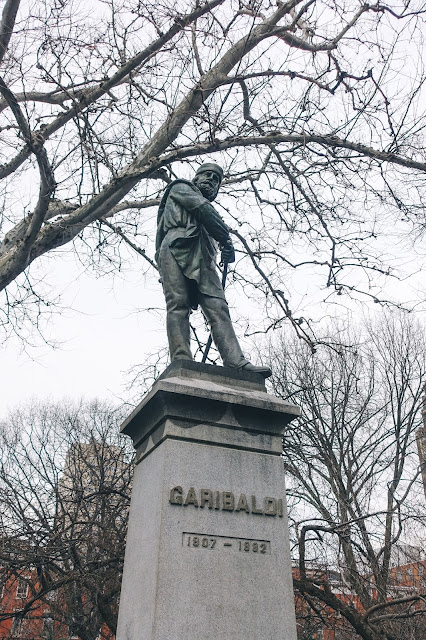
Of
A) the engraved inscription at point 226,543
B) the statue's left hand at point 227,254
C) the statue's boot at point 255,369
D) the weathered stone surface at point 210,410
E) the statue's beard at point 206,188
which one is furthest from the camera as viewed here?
the statue's beard at point 206,188

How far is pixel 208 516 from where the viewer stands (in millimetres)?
4402

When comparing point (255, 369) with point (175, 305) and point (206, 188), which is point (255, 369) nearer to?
point (175, 305)

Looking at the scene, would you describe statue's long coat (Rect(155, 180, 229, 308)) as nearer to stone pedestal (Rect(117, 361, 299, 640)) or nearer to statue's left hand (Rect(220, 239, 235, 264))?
statue's left hand (Rect(220, 239, 235, 264))

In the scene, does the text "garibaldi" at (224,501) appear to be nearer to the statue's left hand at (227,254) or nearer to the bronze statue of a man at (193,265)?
the bronze statue of a man at (193,265)

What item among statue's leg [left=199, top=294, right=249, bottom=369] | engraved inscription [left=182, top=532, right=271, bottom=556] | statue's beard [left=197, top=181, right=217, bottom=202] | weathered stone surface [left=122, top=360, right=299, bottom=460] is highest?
statue's beard [left=197, top=181, right=217, bottom=202]

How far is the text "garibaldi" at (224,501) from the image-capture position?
4375 mm

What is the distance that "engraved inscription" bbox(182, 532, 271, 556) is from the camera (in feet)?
14.0

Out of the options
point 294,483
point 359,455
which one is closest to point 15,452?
point 294,483

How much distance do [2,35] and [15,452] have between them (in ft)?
55.5

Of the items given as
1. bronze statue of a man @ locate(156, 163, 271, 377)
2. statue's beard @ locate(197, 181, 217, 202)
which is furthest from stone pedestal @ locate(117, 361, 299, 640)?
statue's beard @ locate(197, 181, 217, 202)

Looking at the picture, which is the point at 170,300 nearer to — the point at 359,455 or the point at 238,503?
the point at 238,503

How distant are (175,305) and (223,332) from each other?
1.72ft

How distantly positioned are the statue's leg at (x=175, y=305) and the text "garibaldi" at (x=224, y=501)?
1279 mm

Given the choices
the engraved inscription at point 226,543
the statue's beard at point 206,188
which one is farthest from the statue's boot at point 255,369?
the statue's beard at point 206,188
